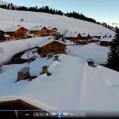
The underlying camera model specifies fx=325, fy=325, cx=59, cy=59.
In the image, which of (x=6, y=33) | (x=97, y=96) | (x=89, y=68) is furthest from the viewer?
(x=6, y=33)

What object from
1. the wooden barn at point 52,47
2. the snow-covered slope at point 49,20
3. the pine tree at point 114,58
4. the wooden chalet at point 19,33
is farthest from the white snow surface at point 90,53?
the snow-covered slope at point 49,20

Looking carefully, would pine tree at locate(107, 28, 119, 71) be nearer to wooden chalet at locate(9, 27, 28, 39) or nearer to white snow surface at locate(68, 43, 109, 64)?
white snow surface at locate(68, 43, 109, 64)

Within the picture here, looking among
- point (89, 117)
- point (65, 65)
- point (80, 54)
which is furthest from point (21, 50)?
point (89, 117)

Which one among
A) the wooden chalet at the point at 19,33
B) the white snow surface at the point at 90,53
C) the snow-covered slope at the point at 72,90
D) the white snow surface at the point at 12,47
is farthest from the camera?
the wooden chalet at the point at 19,33

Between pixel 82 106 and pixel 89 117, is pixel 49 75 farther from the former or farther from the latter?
pixel 89 117

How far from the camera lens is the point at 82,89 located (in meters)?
16.8

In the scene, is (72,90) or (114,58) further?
(114,58)

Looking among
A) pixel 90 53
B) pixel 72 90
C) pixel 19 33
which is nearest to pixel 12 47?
pixel 90 53

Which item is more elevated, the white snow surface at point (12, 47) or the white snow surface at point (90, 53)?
the white snow surface at point (12, 47)

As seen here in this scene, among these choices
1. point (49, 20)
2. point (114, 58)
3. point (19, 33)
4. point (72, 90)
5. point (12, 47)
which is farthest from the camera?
point (49, 20)

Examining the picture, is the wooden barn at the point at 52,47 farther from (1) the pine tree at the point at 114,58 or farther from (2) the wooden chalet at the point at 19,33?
(2) the wooden chalet at the point at 19,33

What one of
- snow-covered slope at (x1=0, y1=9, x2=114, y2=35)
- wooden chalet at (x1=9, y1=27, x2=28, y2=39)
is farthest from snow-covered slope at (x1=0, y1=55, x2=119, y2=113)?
snow-covered slope at (x1=0, y1=9, x2=114, y2=35)

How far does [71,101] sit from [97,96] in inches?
77.4

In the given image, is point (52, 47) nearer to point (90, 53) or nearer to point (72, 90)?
point (90, 53)
